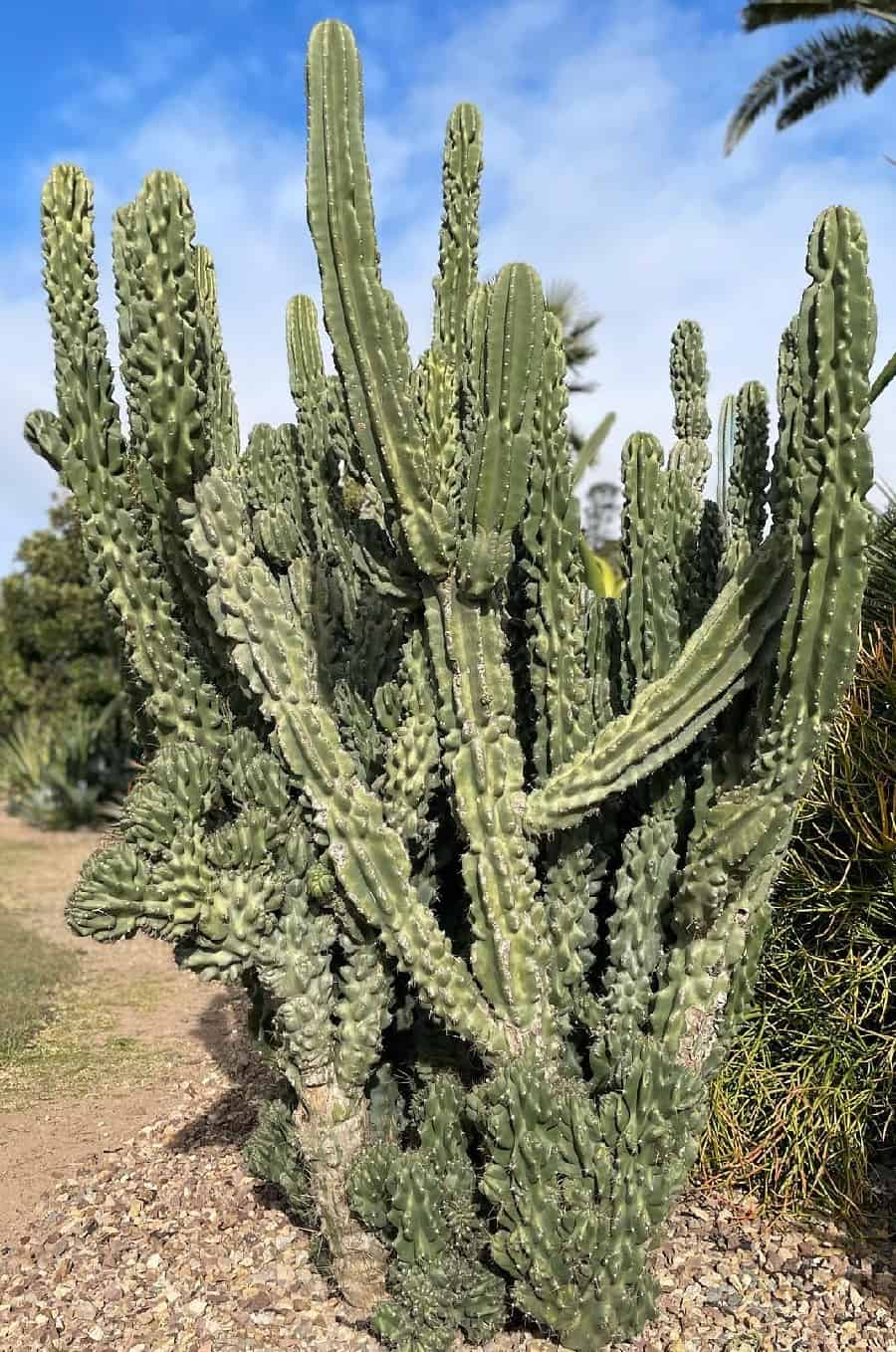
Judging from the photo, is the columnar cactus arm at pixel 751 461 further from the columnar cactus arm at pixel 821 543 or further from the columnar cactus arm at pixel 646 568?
the columnar cactus arm at pixel 821 543

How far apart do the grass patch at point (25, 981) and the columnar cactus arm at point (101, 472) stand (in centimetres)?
378

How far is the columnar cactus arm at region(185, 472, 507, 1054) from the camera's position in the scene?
10.3ft

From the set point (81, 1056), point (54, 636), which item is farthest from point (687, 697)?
point (54, 636)

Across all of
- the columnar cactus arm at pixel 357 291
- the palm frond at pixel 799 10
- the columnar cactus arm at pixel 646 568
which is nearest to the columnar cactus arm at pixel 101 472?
the columnar cactus arm at pixel 357 291

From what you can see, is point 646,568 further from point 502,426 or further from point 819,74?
point 819,74

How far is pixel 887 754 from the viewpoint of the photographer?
3910 mm

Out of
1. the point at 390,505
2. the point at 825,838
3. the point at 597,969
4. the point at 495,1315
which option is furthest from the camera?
the point at 825,838

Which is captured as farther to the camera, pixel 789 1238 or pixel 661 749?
pixel 789 1238

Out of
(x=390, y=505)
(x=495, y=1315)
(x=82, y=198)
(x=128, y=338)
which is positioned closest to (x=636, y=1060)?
(x=495, y=1315)

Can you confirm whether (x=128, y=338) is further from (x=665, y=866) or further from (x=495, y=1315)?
(x=495, y=1315)

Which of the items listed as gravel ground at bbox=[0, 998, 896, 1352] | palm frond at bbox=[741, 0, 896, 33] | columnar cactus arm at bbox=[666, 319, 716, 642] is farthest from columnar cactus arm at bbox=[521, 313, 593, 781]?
palm frond at bbox=[741, 0, 896, 33]

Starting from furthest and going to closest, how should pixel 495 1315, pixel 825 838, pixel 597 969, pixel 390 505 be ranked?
pixel 825 838, pixel 597 969, pixel 495 1315, pixel 390 505

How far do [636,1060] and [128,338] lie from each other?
2607 millimetres

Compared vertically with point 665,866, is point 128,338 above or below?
above
